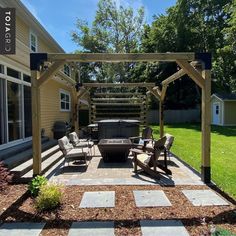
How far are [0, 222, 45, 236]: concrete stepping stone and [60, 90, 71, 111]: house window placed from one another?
14.0 metres

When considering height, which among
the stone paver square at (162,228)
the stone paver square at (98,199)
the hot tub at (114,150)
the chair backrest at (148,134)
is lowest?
the stone paver square at (162,228)

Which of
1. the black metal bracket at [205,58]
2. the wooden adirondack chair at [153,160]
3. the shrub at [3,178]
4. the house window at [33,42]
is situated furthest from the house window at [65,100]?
the black metal bracket at [205,58]

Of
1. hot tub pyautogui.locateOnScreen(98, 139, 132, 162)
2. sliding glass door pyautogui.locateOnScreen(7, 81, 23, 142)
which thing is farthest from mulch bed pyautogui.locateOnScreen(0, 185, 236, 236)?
sliding glass door pyautogui.locateOnScreen(7, 81, 23, 142)

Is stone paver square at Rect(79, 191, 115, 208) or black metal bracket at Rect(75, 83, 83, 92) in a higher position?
black metal bracket at Rect(75, 83, 83, 92)

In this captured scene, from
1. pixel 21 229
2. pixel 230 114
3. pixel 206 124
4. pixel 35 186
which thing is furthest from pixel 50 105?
pixel 230 114

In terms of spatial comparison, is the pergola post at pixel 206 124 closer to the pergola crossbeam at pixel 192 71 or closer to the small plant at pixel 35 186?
the pergola crossbeam at pixel 192 71

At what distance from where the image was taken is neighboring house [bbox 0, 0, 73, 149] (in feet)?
31.0

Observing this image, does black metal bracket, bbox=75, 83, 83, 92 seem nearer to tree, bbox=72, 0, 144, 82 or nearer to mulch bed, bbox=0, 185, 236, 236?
mulch bed, bbox=0, 185, 236, 236

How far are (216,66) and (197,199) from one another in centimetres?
2169

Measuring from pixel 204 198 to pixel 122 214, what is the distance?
169cm

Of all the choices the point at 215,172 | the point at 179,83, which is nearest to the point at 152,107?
the point at 179,83

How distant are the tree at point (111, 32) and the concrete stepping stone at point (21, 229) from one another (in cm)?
3383

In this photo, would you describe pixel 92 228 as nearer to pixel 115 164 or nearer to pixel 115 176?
pixel 115 176

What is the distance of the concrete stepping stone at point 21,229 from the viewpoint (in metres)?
4.44
